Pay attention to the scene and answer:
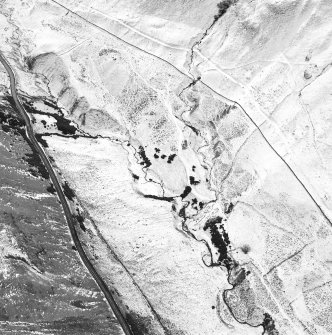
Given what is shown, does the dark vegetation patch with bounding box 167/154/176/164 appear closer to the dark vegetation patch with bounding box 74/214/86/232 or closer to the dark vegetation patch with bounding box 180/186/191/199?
the dark vegetation patch with bounding box 180/186/191/199

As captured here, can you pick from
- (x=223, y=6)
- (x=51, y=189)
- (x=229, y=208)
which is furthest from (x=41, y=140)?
(x=223, y=6)

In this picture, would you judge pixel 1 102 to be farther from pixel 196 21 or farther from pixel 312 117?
pixel 312 117

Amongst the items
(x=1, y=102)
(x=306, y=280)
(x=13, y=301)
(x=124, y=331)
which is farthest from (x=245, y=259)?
(x=1, y=102)

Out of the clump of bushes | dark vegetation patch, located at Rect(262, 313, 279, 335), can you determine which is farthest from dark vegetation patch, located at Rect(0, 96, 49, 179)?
dark vegetation patch, located at Rect(262, 313, 279, 335)

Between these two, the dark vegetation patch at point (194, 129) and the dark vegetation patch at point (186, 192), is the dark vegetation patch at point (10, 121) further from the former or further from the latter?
the dark vegetation patch at point (186, 192)

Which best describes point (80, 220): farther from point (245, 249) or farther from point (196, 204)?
point (245, 249)

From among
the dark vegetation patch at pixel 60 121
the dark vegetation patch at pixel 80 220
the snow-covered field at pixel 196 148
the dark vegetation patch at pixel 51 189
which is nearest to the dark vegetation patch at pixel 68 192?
the snow-covered field at pixel 196 148
